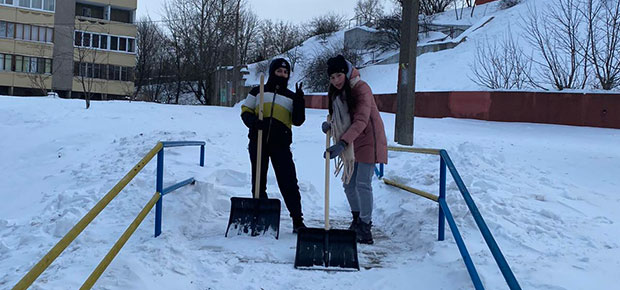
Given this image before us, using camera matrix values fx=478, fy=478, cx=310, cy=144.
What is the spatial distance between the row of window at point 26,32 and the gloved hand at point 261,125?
43370mm

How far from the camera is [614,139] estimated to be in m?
9.91

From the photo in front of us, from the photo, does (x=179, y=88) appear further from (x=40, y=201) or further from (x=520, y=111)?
(x=40, y=201)

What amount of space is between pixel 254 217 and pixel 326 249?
3.19 feet

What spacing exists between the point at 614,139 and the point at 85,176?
9.96 metres

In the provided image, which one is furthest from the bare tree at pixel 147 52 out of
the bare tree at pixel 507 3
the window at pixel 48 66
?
the bare tree at pixel 507 3

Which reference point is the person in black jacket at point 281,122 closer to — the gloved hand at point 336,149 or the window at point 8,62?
the gloved hand at point 336,149

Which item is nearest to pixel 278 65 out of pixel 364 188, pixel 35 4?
pixel 364 188

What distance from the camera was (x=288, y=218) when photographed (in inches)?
215

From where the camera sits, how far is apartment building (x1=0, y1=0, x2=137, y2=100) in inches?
1565

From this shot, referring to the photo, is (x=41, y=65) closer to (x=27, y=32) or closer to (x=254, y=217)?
(x=27, y=32)

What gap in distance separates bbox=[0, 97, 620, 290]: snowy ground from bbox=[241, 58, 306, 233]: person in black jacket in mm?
460

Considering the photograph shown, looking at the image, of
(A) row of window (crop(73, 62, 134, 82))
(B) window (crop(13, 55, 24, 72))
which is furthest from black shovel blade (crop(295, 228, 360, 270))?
(B) window (crop(13, 55, 24, 72))

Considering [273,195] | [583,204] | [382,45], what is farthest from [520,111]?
[382,45]

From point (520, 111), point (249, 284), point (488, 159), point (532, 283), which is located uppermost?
point (520, 111)
